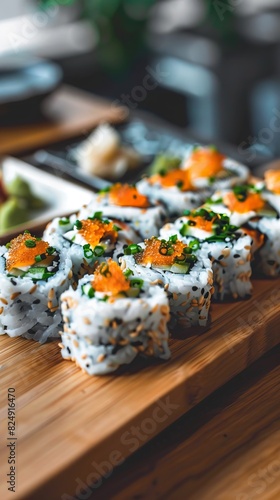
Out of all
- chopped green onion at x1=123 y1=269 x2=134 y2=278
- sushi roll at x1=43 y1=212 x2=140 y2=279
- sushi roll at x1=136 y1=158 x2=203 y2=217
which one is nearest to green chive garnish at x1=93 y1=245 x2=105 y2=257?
sushi roll at x1=43 y1=212 x2=140 y2=279

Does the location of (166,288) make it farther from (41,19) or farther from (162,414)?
(41,19)

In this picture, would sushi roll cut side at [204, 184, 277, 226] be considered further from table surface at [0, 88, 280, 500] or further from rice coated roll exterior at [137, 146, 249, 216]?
table surface at [0, 88, 280, 500]

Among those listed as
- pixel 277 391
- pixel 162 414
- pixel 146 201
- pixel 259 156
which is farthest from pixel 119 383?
pixel 259 156

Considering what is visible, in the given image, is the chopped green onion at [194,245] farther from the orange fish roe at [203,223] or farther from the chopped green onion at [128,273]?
the chopped green onion at [128,273]

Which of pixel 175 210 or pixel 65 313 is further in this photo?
pixel 175 210

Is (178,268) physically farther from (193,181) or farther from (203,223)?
(193,181)

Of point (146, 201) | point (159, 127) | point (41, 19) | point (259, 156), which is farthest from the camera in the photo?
point (41, 19)
